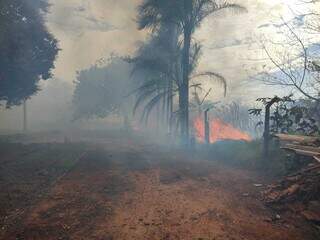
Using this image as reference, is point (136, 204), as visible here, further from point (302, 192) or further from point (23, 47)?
point (23, 47)

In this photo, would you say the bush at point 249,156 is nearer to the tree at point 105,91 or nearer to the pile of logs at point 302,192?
the pile of logs at point 302,192

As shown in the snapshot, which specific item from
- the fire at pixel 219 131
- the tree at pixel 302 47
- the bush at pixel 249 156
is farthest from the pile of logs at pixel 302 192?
the fire at pixel 219 131

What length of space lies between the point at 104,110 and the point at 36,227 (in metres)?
39.5

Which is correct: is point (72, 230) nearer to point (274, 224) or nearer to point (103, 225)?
point (103, 225)

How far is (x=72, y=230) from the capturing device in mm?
7246

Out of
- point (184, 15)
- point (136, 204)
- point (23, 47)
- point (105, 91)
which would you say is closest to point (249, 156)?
point (136, 204)

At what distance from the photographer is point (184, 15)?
2084cm

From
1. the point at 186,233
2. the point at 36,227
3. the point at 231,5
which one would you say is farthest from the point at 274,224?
the point at 231,5

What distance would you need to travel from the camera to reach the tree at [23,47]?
66.4ft

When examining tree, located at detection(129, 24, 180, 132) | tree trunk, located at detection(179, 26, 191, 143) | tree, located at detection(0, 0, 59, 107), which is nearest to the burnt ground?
tree trunk, located at detection(179, 26, 191, 143)

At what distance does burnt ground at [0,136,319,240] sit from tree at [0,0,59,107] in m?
8.42

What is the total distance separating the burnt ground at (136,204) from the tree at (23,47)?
8.42m

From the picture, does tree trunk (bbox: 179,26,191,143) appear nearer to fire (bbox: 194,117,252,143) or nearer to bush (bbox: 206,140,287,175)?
bush (bbox: 206,140,287,175)

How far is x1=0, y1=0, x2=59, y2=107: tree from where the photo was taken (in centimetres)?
2025
